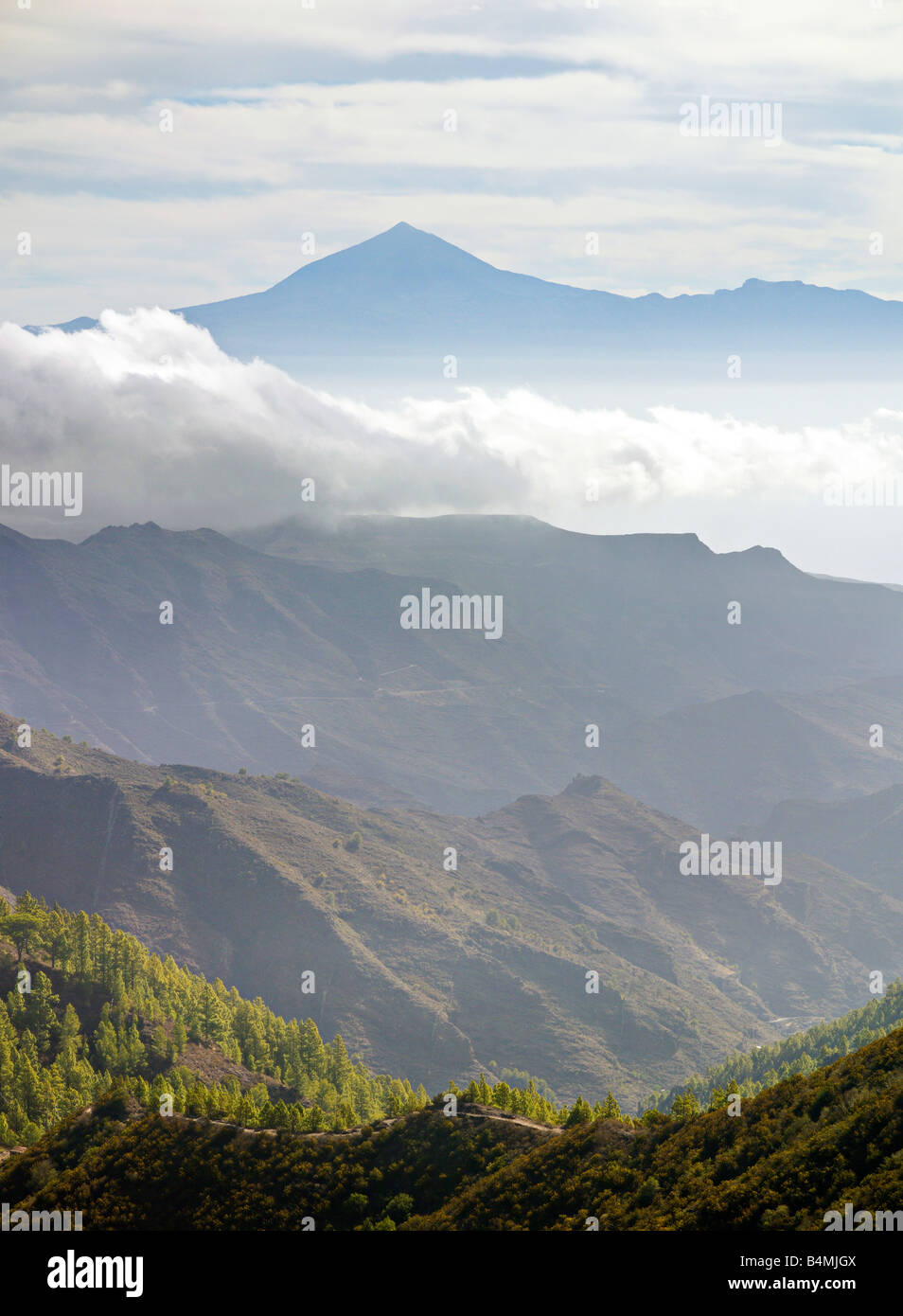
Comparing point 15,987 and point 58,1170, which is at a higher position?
point 15,987

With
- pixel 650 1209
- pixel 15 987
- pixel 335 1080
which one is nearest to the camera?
pixel 650 1209

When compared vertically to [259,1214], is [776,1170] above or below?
above

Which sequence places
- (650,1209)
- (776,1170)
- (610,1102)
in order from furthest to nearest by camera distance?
1. (610,1102)
2. (650,1209)
3. (776,1170)

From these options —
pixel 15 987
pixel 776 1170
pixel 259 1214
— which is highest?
pixel 15 987

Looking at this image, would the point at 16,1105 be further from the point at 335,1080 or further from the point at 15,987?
the point at 335,1080
